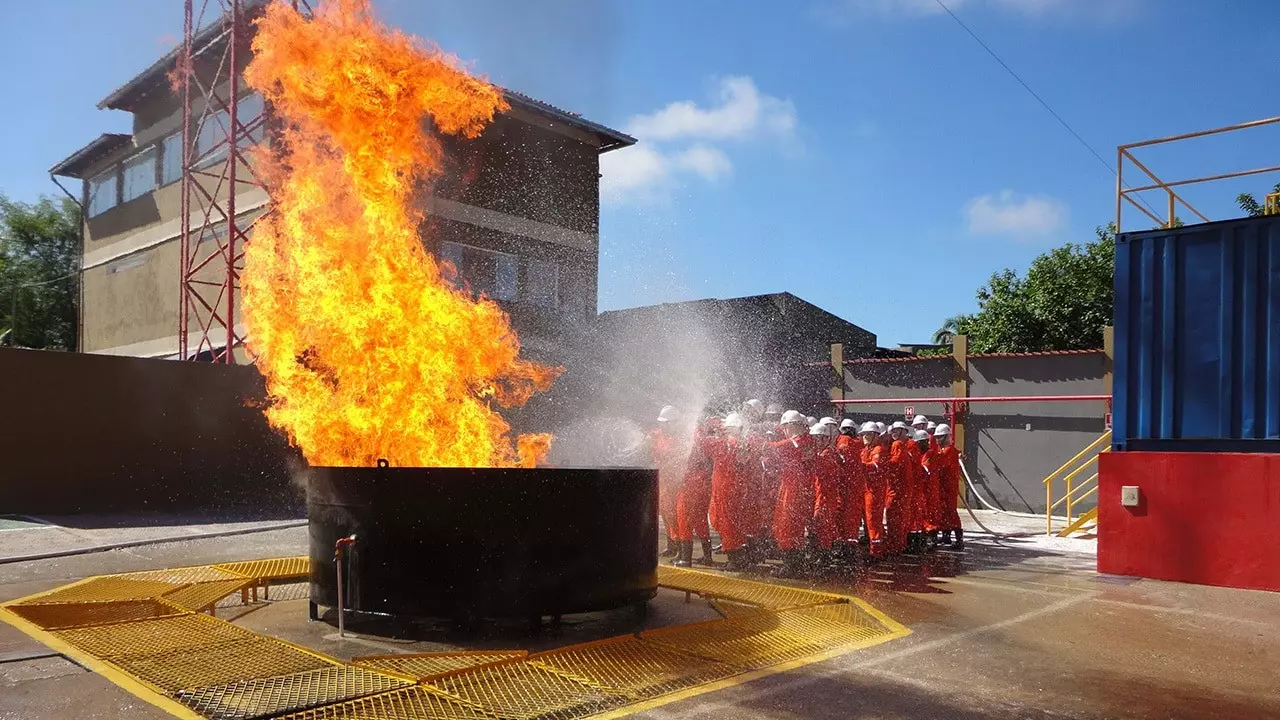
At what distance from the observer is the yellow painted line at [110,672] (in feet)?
15.9

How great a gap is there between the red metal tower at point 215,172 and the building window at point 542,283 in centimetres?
695

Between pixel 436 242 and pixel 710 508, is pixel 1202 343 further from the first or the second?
pixel 436 242

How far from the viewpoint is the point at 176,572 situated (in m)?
9.06

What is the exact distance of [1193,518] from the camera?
32.5 feet

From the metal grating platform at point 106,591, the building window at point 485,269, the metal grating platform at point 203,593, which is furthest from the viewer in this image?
the building window at point 485,269

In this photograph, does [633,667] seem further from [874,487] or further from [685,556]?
[874,487]

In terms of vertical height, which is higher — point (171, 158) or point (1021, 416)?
point (171, 158)

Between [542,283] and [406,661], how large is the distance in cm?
1844

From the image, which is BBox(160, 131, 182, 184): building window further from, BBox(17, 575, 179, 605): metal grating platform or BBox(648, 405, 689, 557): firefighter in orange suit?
BBox(17, 575, 179, 605): metal grating platform

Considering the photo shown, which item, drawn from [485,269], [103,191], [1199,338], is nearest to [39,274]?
[103,191]

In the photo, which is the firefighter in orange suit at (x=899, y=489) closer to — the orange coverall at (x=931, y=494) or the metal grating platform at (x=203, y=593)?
the orange coverall at (x=931, y=494)

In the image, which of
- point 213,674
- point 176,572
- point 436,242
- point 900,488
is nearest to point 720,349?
point 436,242

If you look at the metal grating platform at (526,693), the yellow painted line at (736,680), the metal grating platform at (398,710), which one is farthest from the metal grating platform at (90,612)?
the yellow painted line at (736,680)

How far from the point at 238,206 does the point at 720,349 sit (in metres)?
15.9
